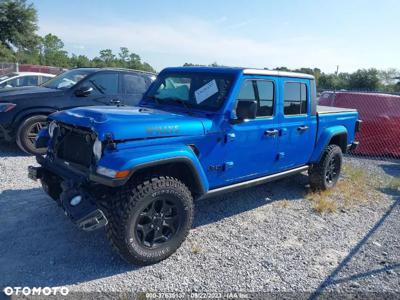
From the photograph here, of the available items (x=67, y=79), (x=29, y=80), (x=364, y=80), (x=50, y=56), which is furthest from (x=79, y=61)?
(x=67, y=79)

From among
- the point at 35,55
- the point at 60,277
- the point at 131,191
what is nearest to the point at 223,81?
the point at 131,191

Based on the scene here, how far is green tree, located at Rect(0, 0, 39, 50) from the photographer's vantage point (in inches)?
1609

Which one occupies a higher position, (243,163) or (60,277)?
(243,163)

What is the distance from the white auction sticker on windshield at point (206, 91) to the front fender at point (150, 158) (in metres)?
0.84

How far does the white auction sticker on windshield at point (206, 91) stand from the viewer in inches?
163

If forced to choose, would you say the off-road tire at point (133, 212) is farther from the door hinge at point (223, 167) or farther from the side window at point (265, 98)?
the side window at point (265, 98)

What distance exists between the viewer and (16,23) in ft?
138

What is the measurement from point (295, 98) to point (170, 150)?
243 centimetres

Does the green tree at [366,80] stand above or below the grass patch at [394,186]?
above

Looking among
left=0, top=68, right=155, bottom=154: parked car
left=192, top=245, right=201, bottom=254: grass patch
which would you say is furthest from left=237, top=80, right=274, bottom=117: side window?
left=0, top=68, right=155, bottom=154: parked car

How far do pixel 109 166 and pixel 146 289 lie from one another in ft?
3.69

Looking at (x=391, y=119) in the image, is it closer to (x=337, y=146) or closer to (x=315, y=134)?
(x=337, y=146)

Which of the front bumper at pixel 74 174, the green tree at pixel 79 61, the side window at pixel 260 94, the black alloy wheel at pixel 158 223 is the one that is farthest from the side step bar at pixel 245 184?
the green tree at pixel 79 61

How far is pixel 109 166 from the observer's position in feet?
10.0
